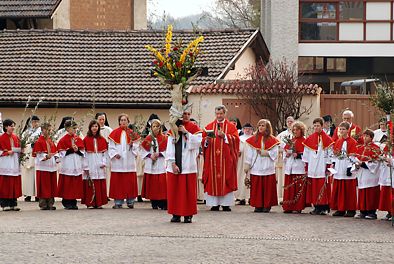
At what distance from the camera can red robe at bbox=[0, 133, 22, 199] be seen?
2114 centimetres

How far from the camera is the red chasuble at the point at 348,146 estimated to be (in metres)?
19.8

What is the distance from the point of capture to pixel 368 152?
1938 cm

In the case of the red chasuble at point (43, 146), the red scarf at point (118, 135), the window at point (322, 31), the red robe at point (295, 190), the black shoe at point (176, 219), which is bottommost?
the black shoe at point (176, 219)

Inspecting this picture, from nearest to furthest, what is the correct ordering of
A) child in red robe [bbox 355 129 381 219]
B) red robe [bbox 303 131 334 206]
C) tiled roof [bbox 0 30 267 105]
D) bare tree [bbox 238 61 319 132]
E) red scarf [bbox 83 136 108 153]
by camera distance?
1. child in red robe [bbox 355 129 381 219]
2. red robe [bbox 303 131 334 206]
3. red scarf [bbox 83 136 108 153]
4. bare tree [bbox 238 61 319 132]
5. tiled roof [bbox 0 30 267 105]

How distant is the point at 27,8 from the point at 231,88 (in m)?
13.5

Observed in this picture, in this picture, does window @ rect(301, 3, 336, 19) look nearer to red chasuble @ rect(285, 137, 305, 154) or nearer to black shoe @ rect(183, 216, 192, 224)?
red chasuble @ rect(285, 137, 305, 154)

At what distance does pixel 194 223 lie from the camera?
18.2m

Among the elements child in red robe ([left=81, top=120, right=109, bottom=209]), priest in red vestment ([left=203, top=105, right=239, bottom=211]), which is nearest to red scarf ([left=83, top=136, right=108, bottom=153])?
child in red robe ([left=81, top=120, right=109, bottom=209])

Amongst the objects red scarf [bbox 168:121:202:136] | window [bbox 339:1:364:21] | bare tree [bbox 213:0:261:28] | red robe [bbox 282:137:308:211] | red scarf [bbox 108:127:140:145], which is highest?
bare tree [bbox 213:0:261:28]

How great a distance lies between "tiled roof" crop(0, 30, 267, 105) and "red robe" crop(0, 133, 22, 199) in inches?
598

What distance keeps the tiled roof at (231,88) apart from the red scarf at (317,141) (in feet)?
41.1

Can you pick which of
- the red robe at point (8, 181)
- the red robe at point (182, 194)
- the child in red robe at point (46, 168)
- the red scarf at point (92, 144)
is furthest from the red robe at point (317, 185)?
the red robe at point (8, 181)

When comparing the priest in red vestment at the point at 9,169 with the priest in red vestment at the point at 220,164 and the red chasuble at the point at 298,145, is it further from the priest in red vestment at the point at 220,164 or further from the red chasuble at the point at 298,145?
the red chasuble at the point at 298,145

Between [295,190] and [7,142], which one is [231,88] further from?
[7,142]
